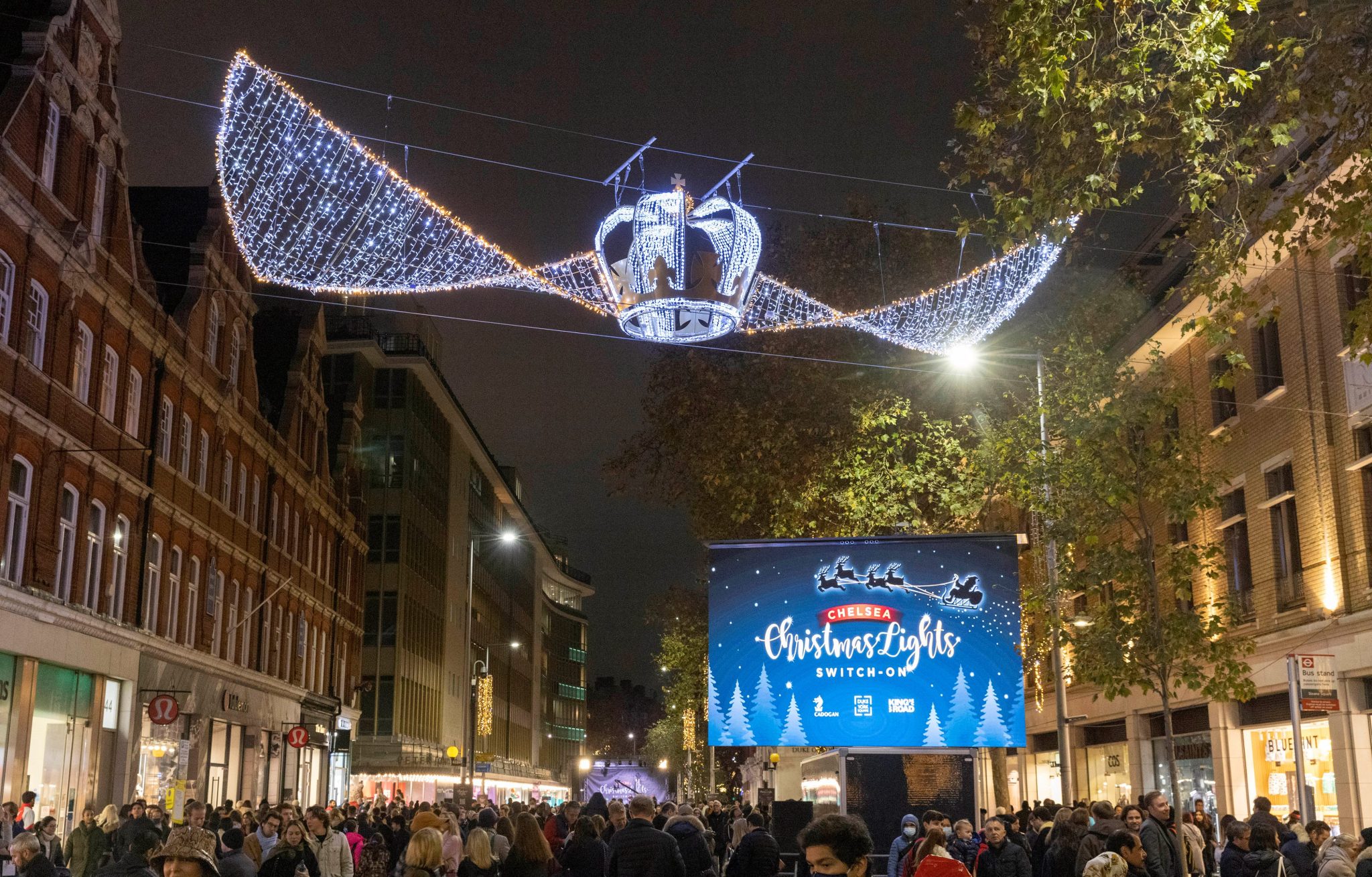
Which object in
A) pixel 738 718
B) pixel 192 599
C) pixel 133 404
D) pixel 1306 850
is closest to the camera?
pixel 1306 850

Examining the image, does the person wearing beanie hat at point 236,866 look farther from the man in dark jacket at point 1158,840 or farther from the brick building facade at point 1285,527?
the brick building facade at point 1285,527

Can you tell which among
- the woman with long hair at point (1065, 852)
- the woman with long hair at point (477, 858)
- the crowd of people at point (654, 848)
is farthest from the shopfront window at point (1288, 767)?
the woman with long hair at point (477, 858)

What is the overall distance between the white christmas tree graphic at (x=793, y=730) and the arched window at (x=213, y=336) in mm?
19147

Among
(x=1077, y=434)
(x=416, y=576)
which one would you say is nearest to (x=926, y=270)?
(x=1077, y=434)

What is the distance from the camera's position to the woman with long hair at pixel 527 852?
11078mm

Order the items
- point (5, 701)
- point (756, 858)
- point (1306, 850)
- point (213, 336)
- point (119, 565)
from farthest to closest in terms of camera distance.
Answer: point (213, 336), point (119, 565), point (5, 701), point (756, 858), point (1306, 850)

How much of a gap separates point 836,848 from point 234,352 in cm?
3306

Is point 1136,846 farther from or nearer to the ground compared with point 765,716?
nearer to the ground

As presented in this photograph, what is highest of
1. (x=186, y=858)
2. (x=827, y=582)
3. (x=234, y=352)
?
(x=234, y=352)

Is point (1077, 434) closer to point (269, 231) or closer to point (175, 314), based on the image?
point (269, 231)

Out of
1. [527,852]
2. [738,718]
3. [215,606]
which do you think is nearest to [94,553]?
[215,606]

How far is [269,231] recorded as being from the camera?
15.6m

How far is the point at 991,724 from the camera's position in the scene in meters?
19.5

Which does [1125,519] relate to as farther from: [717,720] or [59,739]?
[59,739]
